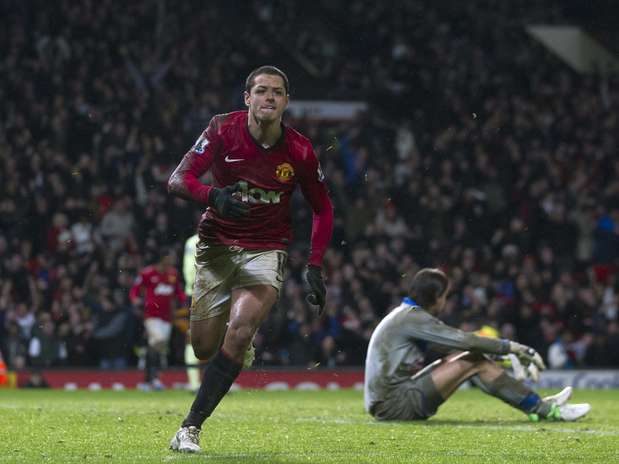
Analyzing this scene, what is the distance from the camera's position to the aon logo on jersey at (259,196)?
8.02 metres

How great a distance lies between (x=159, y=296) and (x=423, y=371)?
689 cm

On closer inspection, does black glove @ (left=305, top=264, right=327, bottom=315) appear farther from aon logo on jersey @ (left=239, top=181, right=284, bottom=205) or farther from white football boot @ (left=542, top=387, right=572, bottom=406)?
white football boot @ (left=542, top=387, right=572, bottom=406)

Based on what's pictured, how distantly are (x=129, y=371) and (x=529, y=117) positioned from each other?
1013 centimetres

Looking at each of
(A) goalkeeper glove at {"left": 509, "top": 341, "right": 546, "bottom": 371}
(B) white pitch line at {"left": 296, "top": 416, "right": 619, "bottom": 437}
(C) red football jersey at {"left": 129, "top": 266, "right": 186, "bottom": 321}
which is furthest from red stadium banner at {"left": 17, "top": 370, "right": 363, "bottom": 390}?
(A) goalkeeper glove at {"left": 509, "top": 341, "right": 546, "bottom": 371}

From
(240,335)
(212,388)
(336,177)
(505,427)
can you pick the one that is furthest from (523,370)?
(336,177)

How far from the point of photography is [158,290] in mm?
16797

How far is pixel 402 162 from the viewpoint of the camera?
23.6 meters

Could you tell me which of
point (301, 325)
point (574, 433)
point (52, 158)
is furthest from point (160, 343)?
point (574, 433)

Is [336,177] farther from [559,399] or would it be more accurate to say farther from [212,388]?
[212,388]

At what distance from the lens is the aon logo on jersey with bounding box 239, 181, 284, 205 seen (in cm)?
802

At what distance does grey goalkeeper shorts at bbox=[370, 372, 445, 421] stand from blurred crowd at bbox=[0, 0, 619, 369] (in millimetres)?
8729

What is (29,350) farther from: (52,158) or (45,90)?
(45,90)

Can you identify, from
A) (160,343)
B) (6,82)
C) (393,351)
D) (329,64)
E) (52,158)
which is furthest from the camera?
(329,64)

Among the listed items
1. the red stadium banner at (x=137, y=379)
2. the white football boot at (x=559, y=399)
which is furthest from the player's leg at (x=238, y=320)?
the red stadium banner at (x=137, y=379)
